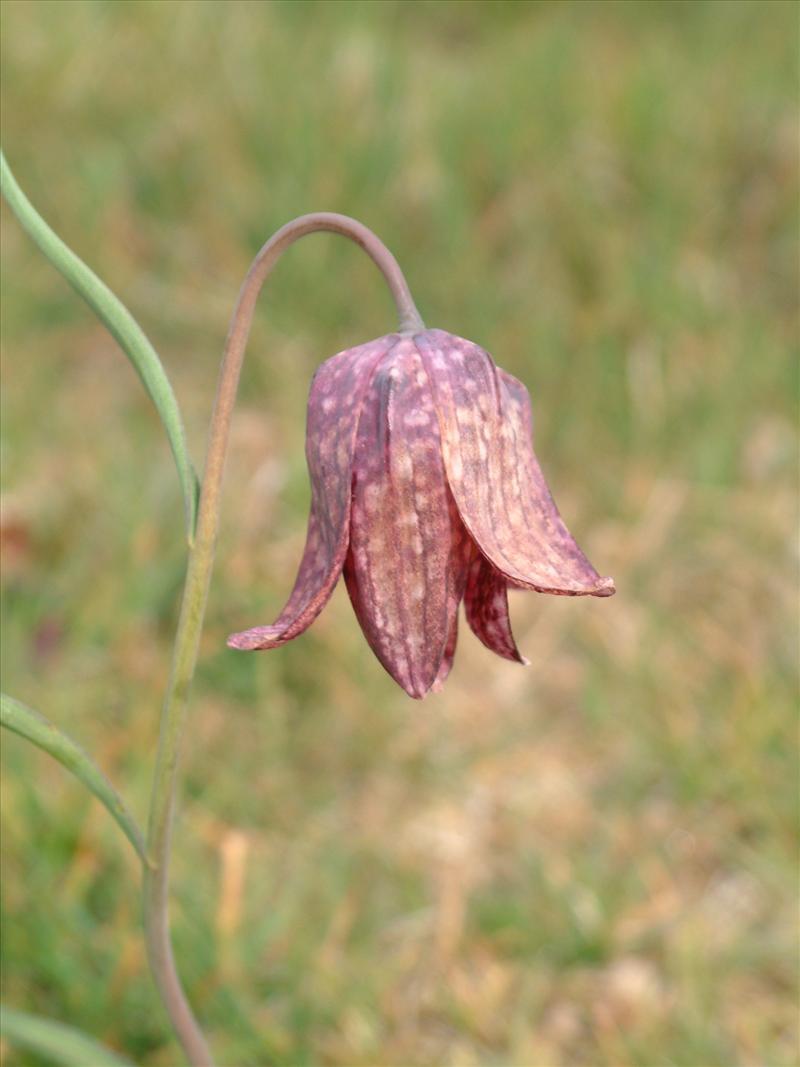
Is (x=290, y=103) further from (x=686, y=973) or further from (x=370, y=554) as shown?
(x=370, y=554)

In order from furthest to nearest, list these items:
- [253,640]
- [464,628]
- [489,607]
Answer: [464,628], [489,607], [253,640]

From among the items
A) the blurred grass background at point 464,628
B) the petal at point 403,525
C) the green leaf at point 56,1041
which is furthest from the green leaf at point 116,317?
the blurred grass background at point 464,628

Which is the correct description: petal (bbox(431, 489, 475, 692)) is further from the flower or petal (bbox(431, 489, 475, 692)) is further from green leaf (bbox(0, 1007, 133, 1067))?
green leaf (bbox(0, 1007, 133, 1067))

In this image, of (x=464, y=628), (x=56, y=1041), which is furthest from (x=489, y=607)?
(x=464, y=628)

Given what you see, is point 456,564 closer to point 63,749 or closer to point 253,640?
point 253,640

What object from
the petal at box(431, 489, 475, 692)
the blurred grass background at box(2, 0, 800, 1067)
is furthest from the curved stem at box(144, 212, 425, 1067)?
the blurred grass background at box(2, 0, 800, 1067)

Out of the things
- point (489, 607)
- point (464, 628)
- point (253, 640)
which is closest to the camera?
point (253, 640)
